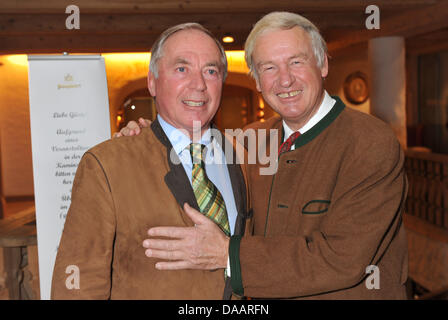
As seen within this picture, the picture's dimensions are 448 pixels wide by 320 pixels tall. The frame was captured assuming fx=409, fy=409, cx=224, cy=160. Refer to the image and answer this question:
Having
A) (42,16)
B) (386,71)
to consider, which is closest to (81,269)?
(42,16)

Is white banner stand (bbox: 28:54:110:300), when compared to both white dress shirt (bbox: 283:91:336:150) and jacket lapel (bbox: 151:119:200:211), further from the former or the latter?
white dress shirt (bbox: 283:91:336:150)

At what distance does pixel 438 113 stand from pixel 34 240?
1123 cm

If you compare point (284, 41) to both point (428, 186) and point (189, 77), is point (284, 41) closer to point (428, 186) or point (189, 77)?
point (189, 77)

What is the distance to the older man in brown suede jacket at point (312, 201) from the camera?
1.52 meters

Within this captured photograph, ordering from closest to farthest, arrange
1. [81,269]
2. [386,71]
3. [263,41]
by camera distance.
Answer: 1. [81,269]
2. [263,41]
3. [386,71]

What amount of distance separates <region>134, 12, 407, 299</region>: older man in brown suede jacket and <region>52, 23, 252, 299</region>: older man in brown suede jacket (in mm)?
91

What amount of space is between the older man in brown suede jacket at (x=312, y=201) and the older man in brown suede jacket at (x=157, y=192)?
0.30ft

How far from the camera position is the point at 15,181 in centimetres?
958

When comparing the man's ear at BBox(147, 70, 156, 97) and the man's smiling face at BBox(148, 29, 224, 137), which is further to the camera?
the man's ear at BBox(147, 70, 156, 97)

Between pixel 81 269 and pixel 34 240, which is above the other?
pixel 81 269

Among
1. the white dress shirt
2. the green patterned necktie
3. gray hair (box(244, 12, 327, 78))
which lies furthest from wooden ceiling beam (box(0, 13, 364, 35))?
the green patterned necktie

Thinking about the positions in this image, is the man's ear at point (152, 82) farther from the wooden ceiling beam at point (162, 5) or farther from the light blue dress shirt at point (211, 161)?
the wooden ceiling beam at point (162, 5)

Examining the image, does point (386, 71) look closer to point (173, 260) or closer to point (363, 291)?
point (363, 291)

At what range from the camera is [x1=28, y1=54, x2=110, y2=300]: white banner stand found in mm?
2355
